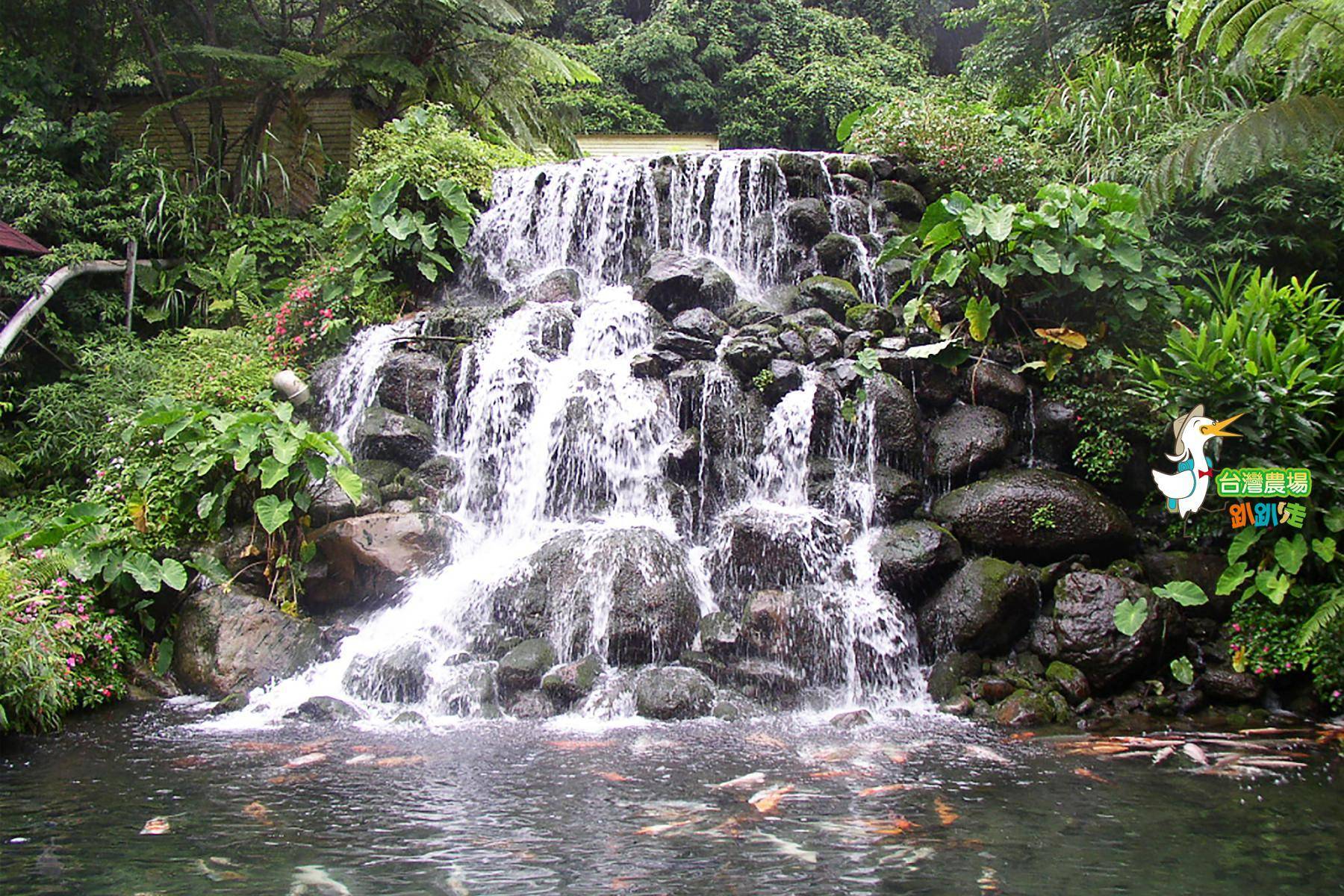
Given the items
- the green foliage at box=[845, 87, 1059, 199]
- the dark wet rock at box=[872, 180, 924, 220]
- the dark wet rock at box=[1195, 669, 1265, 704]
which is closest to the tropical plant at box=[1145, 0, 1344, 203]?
the green foliage at box=[845, 87, 1059, 199]

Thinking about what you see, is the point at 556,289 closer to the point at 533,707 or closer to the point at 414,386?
the point at 414,386

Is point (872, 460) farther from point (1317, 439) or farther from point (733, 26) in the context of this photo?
point (733, 26)

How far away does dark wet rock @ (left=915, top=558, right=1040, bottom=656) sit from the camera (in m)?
7.04

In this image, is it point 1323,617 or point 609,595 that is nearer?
point 1323,617

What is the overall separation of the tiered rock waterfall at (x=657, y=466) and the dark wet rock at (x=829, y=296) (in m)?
0.03

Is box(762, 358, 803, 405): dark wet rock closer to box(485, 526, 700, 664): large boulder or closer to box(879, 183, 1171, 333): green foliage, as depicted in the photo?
box(879, 183, 1171, 333): green foliage

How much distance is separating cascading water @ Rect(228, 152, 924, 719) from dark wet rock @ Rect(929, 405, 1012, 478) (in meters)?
0.63

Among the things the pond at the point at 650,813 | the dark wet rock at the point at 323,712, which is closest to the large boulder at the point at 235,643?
the dark wet rock at the point at 323,712

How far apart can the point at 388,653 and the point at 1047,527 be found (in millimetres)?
5188

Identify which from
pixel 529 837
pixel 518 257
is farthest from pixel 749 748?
pixel 518 257

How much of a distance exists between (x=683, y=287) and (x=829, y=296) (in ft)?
5.20

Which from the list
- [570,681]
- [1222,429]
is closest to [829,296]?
[1222,429]

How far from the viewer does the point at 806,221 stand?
1094 cm

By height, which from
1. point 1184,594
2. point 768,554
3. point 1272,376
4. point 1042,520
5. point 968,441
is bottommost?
point 1184,594
